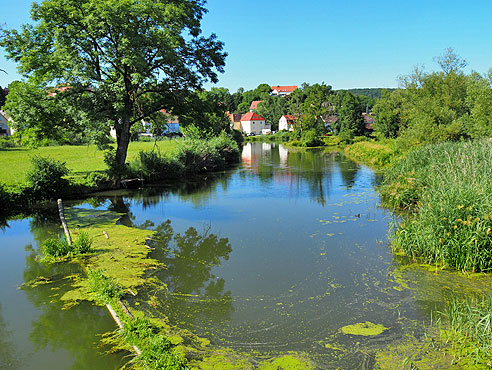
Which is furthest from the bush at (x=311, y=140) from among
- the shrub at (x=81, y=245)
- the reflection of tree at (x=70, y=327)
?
the reflection of tree at (x=70, y=327)

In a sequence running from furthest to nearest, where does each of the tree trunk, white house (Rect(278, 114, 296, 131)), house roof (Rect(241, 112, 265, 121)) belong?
house roof (Rect(241, 112, 265, 121)), white house (Rect(278, 114, 296, 131)), the tree trunk

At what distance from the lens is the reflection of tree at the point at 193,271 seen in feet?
23.4

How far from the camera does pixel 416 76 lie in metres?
42.7

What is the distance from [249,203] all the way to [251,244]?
584 centimetres

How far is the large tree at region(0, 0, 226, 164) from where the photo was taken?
1642cm

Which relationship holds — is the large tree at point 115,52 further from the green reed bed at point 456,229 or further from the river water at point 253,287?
the green reed bed at point 456,229

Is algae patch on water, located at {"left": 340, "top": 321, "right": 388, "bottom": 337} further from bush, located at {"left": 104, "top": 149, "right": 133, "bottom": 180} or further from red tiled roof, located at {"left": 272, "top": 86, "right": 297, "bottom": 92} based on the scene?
red tiled roof, located at {"left": 272, "top": 86, "right": 297, "bottom": 92}

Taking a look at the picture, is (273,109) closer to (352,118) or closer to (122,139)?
(352,118)

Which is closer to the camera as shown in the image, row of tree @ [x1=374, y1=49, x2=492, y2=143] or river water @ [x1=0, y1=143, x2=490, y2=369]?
river water @ [x1=0, y1=143, x2=490, y2=369]

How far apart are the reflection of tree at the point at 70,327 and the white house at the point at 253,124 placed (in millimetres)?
87001

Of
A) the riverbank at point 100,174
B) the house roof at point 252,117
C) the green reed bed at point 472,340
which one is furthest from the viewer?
the house roof at point 252,117

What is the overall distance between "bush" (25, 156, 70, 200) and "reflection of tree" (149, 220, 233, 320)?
6921 mm

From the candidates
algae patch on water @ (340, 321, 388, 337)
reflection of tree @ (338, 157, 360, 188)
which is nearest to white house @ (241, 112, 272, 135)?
reflection of tree @ (338, 157, 360, 188)

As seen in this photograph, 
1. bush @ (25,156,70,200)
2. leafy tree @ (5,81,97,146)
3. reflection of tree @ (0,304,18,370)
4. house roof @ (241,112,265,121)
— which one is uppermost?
house roof @ (241,112,265,121)
